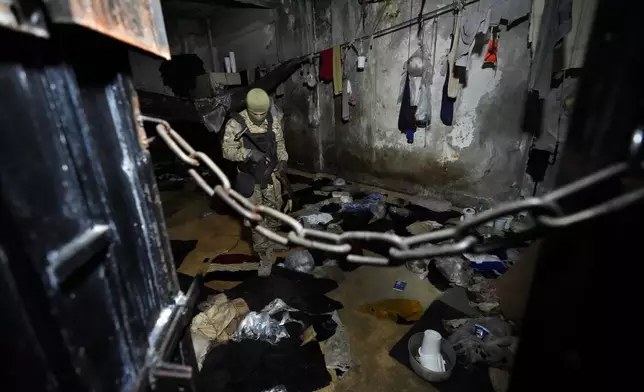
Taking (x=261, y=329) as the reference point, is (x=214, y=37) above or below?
above

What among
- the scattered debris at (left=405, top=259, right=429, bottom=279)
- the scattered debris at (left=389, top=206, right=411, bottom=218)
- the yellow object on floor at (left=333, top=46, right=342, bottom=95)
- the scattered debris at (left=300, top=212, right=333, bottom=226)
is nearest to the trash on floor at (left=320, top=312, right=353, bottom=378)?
the scattered debris at (left=405, top=259, right=429, bottom=279)

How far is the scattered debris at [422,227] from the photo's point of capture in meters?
4.53

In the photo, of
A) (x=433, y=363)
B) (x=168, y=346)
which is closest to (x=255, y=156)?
(x=433, y=363)

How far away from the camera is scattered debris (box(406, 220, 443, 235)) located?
453 cm

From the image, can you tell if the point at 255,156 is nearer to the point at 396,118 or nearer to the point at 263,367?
the point at 263,367

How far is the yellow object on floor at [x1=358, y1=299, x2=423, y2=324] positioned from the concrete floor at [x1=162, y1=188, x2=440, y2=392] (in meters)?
0.07

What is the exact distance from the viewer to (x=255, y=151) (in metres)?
4.29

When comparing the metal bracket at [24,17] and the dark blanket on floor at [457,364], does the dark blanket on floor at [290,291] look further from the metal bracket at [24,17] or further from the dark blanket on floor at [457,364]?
Answer: the metal bracket at [24,17]

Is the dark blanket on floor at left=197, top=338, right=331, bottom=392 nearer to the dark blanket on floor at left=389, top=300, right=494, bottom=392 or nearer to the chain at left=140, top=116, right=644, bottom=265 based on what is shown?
the dark blanket on floor at left=389, top=300, right=494, bottom=392

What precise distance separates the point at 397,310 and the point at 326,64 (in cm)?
507

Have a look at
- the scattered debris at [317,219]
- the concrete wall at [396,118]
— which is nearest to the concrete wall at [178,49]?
the concrete wall at [396,118]

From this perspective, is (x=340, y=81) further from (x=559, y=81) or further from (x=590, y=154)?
(x=590, y=154)

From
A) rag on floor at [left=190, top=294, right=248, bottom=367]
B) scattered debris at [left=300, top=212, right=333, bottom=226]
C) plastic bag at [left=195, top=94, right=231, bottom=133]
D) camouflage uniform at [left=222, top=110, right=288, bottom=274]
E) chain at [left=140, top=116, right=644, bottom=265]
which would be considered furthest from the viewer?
plastic bag at [left=195, top=94, right=231, bottom=133]

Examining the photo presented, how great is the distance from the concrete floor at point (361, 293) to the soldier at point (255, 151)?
2.65 feet
